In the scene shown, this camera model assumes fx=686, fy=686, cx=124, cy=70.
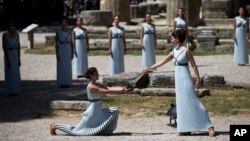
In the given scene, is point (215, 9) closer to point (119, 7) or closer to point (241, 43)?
point (119, 7)

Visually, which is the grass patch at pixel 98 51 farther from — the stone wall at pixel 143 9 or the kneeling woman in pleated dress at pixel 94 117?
the kneeling woman in pleated dress at pixel 94 117

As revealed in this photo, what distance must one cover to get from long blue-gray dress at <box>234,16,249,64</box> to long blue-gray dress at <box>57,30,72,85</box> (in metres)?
5.59

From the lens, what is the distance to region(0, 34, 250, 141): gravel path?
11.1 metres

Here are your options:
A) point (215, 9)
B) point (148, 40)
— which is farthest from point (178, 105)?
point (215, 9)

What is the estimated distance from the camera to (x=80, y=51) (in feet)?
63.6

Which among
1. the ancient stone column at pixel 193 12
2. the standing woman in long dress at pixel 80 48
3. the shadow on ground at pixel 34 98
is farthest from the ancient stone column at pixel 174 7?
the shadow on ground at pixel 34 98

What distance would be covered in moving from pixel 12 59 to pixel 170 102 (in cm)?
439

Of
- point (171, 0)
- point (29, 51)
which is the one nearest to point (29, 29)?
point (29, 51)

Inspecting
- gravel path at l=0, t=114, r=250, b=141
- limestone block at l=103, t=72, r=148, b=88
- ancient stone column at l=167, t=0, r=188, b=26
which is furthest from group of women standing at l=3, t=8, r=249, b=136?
ancient stone column at l=167, t=0, r=188, b=26

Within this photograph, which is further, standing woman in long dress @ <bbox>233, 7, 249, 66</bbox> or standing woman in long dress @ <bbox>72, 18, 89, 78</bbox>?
standing woman in long dress @ <bbox>233, 7, 249, 66</bbox>

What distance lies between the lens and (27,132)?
11.7 metres

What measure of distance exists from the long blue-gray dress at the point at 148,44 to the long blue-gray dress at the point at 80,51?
176 cm

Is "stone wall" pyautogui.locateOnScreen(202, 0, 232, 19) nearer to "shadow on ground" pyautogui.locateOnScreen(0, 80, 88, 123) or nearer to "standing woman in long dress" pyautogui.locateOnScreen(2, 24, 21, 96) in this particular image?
"shadow on ground" pyautogui.locateOnScreen(0, 80, 88, 123)

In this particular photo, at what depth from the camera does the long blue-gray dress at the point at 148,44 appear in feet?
64.6
